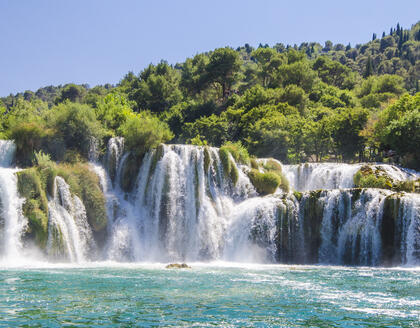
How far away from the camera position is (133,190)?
33.0m

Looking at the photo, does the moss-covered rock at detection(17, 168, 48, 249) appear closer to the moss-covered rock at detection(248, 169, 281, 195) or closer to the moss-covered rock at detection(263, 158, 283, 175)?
the moss-covered rock at detection(248, 169, 281, 195)

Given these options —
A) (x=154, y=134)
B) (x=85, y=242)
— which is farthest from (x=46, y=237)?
(x=154, y=134)

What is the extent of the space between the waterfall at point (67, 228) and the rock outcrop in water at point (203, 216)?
6cm

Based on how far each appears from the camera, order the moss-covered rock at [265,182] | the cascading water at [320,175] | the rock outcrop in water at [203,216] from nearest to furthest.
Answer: the rock outcrop in water at [203,216]
the moss-covered rock at [265,182]
the cascading water at [320,175]

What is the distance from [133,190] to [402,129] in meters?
22.8

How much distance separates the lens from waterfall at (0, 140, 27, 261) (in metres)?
25.5

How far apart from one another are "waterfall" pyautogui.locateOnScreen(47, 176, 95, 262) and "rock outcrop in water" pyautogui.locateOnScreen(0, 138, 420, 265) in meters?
0.06

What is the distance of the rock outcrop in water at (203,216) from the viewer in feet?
86.1

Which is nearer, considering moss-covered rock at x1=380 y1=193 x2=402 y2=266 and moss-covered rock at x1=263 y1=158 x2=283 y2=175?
moss-covered rock at x1=380 y1=193 x2=402 y2=266

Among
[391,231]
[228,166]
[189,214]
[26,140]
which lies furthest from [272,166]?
[26,140]

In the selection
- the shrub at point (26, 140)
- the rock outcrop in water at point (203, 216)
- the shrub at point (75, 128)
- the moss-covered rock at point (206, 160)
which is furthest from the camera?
the shrub at point (75, 128)

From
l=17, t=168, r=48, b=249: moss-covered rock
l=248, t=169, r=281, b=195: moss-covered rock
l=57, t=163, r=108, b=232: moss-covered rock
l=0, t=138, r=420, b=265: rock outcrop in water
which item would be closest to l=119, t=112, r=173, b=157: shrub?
l=0, t=138, r=420, b=265: rock outcrop in water

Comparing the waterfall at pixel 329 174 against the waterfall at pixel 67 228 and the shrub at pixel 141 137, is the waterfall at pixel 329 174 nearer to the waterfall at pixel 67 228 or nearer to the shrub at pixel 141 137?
the shrub at pixel 141 137

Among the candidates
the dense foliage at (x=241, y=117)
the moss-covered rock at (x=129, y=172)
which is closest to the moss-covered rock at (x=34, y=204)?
the dense foliage at (x=241, y=117)
